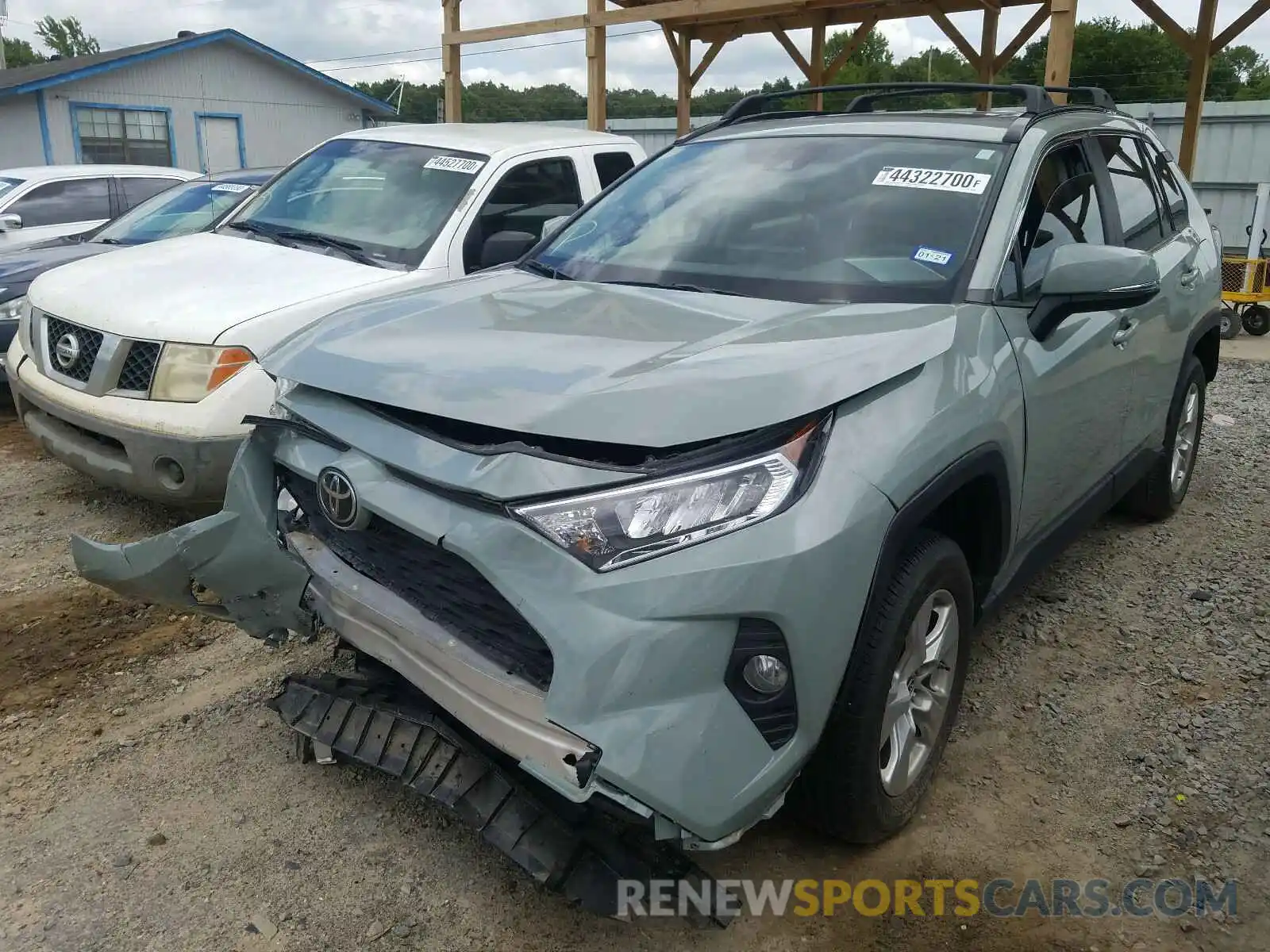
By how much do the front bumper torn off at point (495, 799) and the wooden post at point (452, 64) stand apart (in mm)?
11868

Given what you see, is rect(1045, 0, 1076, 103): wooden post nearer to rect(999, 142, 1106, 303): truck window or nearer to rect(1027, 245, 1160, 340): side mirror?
rect(999, 142, 1106, 303): truck window

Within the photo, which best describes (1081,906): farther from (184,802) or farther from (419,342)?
(184,802)

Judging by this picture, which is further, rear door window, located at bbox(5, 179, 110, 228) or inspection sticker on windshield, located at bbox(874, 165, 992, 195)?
rear door window, located at bbox(5, 179, 110, 228)

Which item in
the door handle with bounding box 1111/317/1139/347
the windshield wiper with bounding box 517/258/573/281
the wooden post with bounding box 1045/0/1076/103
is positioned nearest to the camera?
the windshield wiper with bounding box 517/258/573/281

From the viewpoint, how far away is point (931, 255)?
2.90 meters

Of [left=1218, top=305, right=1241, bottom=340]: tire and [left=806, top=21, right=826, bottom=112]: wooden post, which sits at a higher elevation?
[left=806, top=21, right=826, bottom=112]: wooden post

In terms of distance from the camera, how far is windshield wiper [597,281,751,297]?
2.95m

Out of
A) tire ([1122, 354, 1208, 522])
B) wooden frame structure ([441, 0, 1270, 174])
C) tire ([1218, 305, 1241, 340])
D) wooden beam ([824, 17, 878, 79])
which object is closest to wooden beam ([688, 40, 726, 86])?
wooden frame structure ([441, 0, 1270, 174])

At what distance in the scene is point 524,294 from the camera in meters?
3.04

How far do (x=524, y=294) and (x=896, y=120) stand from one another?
4.74ft

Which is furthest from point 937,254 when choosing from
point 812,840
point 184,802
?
point 184,802

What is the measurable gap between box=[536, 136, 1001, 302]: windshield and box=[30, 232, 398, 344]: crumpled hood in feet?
4.96

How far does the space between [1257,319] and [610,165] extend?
9.07 m
